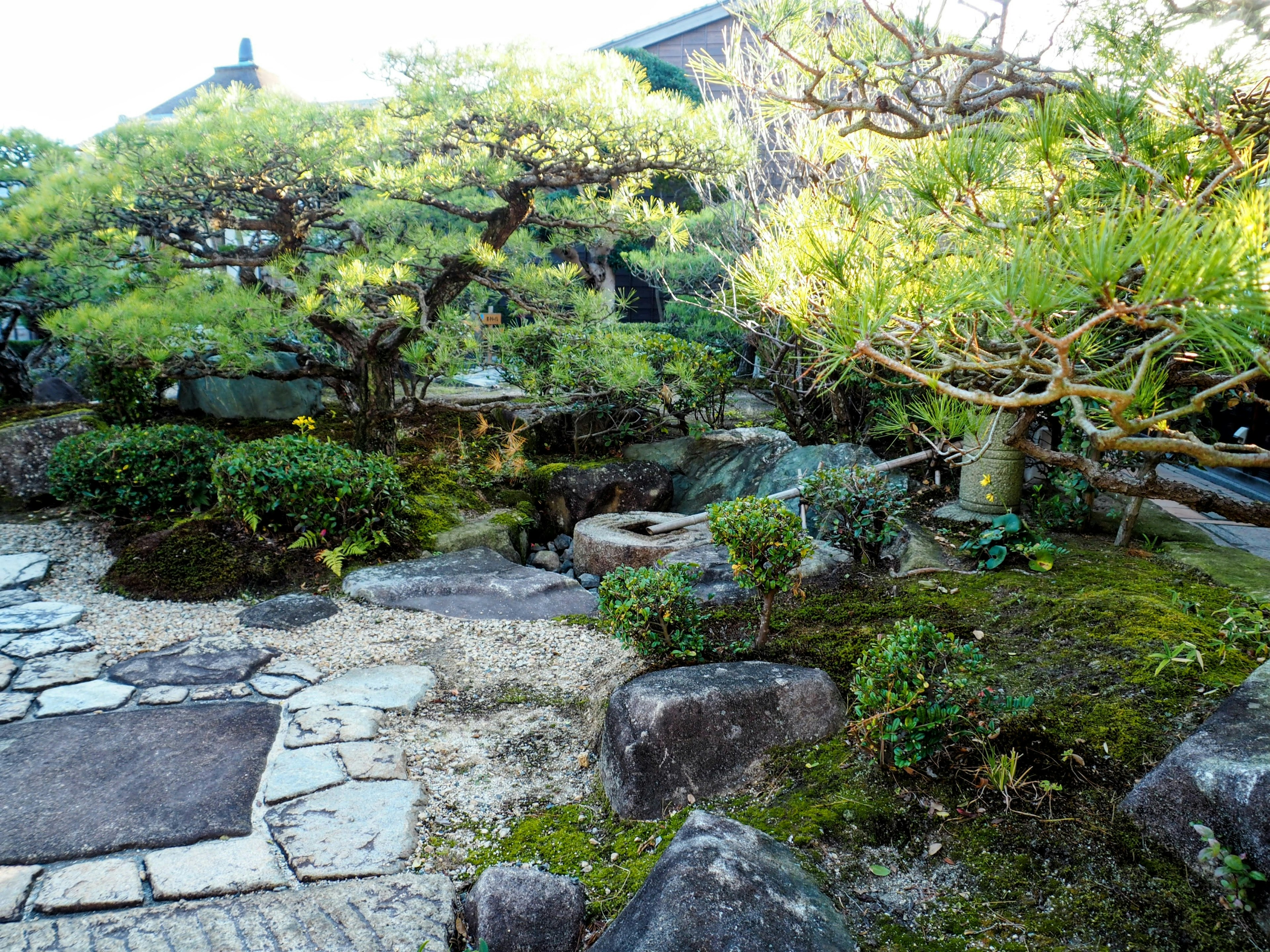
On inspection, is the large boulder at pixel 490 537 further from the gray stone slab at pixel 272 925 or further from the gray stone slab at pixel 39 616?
the gray stone slab at pixel 272 925

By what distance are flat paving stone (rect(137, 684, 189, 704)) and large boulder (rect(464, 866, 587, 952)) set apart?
2040 mm

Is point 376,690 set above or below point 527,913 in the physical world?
below

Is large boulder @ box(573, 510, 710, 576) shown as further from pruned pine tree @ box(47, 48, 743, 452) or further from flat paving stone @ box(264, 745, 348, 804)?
flat paving stone @ box(264, 745, 348, 804)

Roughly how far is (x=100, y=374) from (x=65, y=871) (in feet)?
18.5

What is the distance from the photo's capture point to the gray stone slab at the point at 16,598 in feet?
15.2

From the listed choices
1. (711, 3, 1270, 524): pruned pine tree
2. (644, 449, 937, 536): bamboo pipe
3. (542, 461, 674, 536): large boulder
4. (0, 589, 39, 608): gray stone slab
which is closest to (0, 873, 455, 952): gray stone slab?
(711, 3, 1270, 524): pruned pine tree

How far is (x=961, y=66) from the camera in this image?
3.91 metres

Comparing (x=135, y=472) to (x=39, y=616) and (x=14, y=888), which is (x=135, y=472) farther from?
(x=14, y=888)

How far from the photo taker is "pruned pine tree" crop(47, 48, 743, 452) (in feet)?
16.9

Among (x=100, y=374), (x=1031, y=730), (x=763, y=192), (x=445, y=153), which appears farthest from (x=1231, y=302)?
(x=100, y=374)

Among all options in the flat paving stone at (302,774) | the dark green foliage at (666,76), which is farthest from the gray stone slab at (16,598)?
the dark green foliage at (666,76)

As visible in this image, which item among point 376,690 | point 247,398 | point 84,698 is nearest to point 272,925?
point 376,690

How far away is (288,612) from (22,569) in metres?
2.07

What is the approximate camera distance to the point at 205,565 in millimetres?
5055
